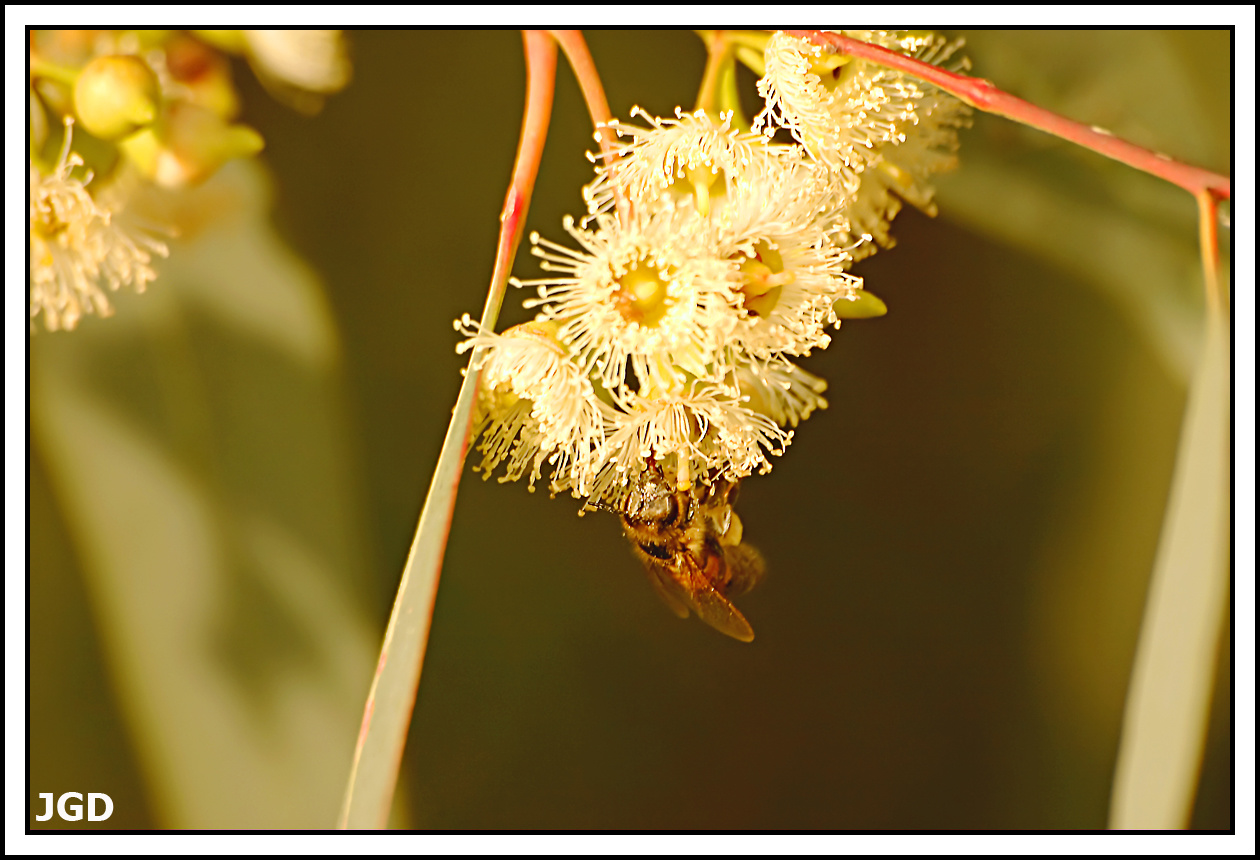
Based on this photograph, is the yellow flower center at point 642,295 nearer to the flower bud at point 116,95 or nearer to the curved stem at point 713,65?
the curved stem at point 713,65

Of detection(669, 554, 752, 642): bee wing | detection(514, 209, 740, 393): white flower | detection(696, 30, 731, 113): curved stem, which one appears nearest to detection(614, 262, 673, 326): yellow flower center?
detection(514, 209, 740, 393): white flower

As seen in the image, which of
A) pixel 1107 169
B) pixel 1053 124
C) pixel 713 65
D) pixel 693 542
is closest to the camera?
pixel 1053 124

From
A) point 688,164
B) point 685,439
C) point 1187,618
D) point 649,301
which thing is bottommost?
point 1187,618

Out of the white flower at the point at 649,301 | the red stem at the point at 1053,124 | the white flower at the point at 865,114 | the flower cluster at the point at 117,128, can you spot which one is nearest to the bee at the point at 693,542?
the white flower at the point at 649,301

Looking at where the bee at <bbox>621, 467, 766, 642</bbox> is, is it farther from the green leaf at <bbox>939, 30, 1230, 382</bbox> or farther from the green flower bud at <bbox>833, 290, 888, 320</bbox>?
the green leaf at <bbox>939, 30, 1230, 382</bbox>

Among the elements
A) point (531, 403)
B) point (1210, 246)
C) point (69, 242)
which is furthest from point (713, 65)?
point (69, 242)

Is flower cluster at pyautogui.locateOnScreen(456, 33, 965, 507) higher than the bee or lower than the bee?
higher

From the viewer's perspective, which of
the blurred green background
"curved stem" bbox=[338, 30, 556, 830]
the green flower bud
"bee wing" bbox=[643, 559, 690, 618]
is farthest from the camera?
the blurred green background

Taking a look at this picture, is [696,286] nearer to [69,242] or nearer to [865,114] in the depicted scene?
[865,114]
